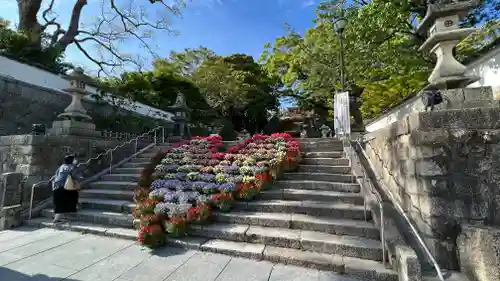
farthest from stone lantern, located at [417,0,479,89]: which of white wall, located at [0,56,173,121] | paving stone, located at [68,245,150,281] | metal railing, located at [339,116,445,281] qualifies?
white wall, located at [0,56,173,121]

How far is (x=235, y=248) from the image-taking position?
384 centimetres

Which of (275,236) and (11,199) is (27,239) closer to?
(11,199)

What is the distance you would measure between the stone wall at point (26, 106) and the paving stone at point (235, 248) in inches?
327

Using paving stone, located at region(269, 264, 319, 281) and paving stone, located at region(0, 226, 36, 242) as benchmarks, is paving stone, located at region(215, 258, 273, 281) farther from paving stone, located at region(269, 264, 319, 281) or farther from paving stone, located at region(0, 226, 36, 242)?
paving stone, located at region(0, 226, 36, 242)

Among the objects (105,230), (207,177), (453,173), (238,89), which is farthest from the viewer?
(238,89)

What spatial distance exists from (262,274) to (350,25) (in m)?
8.73

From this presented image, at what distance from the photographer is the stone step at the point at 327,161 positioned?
624 cm

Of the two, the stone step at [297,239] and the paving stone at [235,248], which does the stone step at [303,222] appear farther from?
the paving stone at [235,248]

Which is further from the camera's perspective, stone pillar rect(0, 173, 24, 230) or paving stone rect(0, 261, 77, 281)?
stone pillar rect(0, 173, 24, 230)

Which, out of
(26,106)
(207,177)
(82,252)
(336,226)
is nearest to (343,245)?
(336,226)

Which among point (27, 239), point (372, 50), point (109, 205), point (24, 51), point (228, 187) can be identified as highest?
point (24, 51)

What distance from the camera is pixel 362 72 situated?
958cm

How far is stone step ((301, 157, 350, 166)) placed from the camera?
20.5 feet

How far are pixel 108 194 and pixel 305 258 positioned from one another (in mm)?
5092
